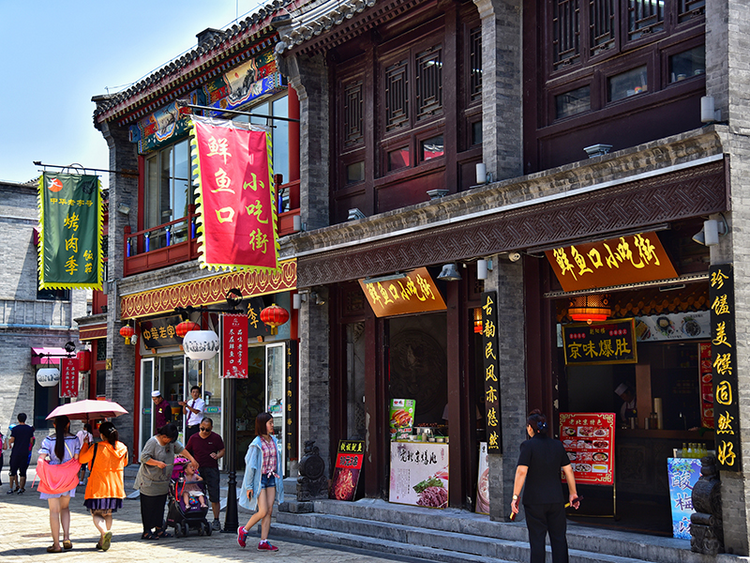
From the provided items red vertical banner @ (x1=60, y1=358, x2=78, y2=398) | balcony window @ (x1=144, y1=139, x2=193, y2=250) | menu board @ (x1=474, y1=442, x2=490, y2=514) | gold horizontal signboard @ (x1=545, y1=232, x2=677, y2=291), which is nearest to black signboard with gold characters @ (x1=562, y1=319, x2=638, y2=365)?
gold horizontal signboard @ (x1=545, y1=232, x2=677, y2=291)

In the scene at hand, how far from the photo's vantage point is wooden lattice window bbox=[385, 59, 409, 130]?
590 inches

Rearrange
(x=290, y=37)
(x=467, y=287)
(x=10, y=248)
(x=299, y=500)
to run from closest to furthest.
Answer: (x=467, y=287)
(x=299, y=500)
(x=290, y=37)
(x=10, y=248)

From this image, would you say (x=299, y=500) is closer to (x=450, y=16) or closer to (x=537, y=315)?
(x=537, y=315)

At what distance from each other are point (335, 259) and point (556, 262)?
16.0ft

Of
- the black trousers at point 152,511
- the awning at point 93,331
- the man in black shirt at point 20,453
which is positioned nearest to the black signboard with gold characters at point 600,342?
the black trousers at point 152,511

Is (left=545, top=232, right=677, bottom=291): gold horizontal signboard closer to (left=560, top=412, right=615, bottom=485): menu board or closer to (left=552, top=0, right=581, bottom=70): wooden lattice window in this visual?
(left=560, top=412, right=615, bottom=485): menu board

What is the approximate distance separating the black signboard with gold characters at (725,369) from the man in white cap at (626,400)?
4468 mm

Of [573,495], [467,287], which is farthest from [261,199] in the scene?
[573,495]

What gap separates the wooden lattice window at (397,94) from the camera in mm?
14977

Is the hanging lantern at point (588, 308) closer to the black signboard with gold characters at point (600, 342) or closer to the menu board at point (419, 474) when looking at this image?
the black signboard with gold characters at point (600, 342)

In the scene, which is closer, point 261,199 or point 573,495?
point 573,495

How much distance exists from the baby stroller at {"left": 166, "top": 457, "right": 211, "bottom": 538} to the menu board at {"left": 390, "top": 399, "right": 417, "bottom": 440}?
3.31 metres

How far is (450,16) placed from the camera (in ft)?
45.6

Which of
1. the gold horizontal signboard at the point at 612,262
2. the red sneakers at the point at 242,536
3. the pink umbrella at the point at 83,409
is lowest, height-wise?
the red sneakers at the point at 242,536
